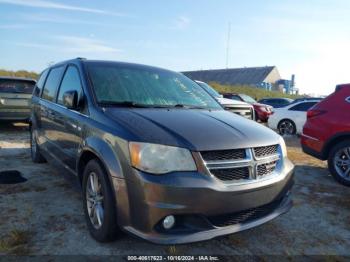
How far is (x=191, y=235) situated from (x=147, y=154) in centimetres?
72

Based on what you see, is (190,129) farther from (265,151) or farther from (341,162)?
(341,162)

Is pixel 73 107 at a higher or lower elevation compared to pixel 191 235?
higher

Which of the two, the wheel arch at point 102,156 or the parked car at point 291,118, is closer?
the wheel arch at point 102,156

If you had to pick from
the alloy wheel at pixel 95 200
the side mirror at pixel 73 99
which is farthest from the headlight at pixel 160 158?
the side mirror at pixel 73 99

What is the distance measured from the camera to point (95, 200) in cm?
323

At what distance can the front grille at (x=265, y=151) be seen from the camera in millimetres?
3010

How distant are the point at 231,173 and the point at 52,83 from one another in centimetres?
339

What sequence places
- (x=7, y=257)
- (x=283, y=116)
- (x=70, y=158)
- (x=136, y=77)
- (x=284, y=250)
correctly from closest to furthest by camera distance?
1. (x=7, y=257)
2. (x=284, y=250)
3. (x=70, y=158)
4. (x=136, y=77)
5. (x=283, y=116)

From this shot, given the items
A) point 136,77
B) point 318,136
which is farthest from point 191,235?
point 318,136

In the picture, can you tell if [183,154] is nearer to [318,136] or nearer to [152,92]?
[152,92]

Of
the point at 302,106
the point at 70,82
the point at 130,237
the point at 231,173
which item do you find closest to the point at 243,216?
the point at 231,173

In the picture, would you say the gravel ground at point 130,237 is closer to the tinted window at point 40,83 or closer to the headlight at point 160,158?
the headlight at point 160,158

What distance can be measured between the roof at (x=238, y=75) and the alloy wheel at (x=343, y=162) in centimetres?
5128

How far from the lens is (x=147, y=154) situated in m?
2.69
